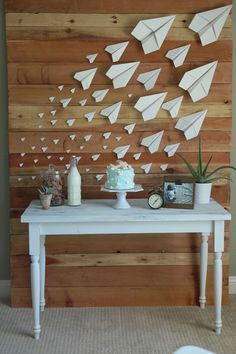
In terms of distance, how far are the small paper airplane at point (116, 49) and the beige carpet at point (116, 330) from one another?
159 cm

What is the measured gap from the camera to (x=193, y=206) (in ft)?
9.57

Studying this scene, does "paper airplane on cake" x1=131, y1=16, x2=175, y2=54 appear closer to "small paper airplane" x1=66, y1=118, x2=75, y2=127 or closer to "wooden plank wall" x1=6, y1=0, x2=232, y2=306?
"wooden plank wall" x1=6, y1=0, x2=232, y2=306

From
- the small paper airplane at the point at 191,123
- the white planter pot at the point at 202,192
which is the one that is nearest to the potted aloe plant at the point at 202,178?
the white planter pot at the point at 202,192

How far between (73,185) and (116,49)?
0.88 m

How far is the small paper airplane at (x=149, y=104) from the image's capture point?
10.5ft

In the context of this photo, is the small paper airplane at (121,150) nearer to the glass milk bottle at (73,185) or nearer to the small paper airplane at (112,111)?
the small paper airplane at (112,111)

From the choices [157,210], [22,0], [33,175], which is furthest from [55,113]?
[157,210]

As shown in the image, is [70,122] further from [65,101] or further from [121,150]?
[121,150]

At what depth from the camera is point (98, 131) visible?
3.22 m

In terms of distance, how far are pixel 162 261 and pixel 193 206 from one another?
564 mm

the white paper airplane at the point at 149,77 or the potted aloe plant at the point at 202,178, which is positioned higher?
the white paper airplane at the point at 149,77

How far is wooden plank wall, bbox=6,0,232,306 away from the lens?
314 centimetres

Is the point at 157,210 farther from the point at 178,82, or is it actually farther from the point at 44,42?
the point at 44,42

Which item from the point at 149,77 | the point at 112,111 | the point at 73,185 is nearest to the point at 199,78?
the point at 149,77
